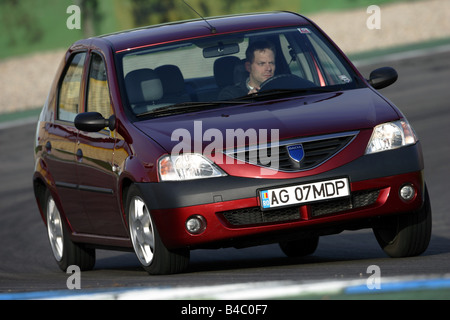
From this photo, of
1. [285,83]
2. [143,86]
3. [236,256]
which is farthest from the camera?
[236,256]

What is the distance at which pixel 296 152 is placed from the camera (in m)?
7.45

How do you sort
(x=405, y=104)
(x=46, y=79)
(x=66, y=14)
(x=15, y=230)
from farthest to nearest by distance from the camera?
(x=66, y=14) → (x=46, y=79) → (x=405, y=104) → (x=15, y=230)

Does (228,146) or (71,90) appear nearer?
(228,146)

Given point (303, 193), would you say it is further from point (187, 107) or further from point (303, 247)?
point (303, 247)

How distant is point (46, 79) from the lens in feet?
102

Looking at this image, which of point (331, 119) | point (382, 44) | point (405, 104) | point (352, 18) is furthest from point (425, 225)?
point (352, 18)

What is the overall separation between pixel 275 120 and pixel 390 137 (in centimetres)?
76

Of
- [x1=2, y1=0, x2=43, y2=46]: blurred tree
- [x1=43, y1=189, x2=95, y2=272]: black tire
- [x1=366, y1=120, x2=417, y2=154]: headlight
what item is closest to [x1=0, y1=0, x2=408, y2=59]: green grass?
[x1=2, y1=0, x2=43, y2=46]: blurred tree

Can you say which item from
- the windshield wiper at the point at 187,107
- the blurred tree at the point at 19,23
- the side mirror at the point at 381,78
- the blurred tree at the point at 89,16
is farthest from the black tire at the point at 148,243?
the blurred tree at the point at 19,23

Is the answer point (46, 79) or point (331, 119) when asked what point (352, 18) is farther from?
point (331, 119)

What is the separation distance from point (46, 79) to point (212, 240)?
24144 millimetres

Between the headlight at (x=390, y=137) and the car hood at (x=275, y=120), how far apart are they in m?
0.05

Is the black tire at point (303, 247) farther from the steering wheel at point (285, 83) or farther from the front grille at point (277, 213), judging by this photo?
the front grille at point (277, 213)

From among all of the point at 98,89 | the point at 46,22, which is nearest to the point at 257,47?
the point at 98,89
